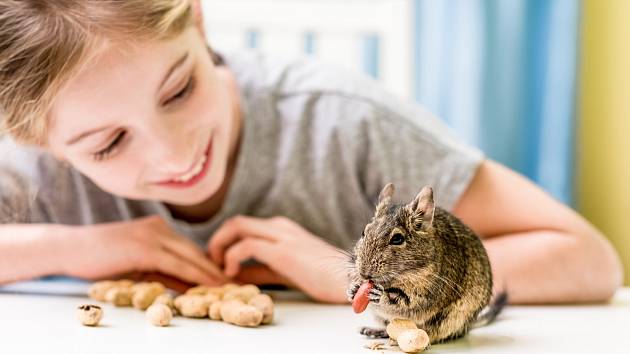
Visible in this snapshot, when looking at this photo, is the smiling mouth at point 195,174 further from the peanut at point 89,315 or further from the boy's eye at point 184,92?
the peanut at point 89,315

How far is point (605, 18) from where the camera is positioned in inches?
77.8

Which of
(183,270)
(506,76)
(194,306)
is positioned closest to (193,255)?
(183,270)

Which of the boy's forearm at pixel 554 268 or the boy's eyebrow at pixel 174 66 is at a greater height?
the boy's eyebrow at pixel 174 66

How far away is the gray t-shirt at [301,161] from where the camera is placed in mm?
1112

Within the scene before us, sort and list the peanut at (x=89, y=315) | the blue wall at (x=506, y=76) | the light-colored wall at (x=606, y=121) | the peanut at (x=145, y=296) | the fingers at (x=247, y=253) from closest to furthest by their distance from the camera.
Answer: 1. the peanut at (x=89, y=315)
2. the peanut at (x=145, y=296)
3. the fingers at (x=247, y=253)
4. the light-colored wall at (x=606, y=121)
5. the blue wall at (x=506, y=76)

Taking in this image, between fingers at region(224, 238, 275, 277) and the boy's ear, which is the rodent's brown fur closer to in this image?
fingers at region(224, 238, 275, 277)

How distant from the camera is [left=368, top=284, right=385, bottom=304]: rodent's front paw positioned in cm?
55

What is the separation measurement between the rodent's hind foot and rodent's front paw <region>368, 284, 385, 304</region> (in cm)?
8

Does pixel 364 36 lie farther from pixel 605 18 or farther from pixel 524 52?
pixel 605 18

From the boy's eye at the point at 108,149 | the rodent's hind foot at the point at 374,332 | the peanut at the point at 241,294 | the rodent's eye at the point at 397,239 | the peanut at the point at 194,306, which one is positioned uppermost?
the rodent's eye at the point at 397,239

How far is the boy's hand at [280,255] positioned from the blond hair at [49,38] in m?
0.29

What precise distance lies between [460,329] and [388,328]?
7 cm

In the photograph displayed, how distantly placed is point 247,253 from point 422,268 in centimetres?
43

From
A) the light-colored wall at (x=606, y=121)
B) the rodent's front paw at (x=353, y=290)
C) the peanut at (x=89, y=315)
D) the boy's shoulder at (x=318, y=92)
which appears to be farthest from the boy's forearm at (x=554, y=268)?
the light-colored wall at (x=606, y=121)
